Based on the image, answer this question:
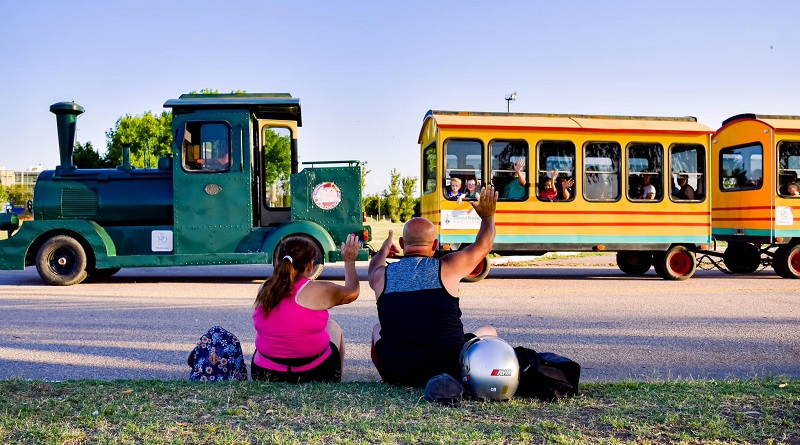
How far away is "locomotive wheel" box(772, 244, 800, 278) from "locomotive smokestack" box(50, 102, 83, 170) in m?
14.0

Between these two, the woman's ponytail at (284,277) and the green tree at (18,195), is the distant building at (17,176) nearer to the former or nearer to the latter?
the green tree at (18,195)

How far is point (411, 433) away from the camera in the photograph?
3.49 metres

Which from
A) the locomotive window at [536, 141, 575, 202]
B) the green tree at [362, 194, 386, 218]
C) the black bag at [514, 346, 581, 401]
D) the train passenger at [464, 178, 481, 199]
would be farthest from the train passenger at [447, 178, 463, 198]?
the green tree at [362, 194, 386, 218]

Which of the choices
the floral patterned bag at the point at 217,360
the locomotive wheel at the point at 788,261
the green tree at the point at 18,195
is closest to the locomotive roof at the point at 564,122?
the locomotive wheel at the point at 788,261

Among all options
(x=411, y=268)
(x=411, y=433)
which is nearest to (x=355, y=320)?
(x=411, y=268)

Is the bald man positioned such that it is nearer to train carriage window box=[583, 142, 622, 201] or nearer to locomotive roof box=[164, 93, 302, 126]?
locomotive roof box=[164, 93, 302, 126]

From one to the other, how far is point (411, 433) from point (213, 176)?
9624mm

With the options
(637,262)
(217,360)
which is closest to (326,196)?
(637,262)

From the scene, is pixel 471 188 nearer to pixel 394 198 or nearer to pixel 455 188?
pixel 455 188

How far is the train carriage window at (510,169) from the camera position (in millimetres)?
13273

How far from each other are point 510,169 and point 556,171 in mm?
925

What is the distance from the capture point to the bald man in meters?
4.45

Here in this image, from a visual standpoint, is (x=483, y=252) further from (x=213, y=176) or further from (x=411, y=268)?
(x=213, y=176)

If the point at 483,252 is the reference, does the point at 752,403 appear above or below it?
below
